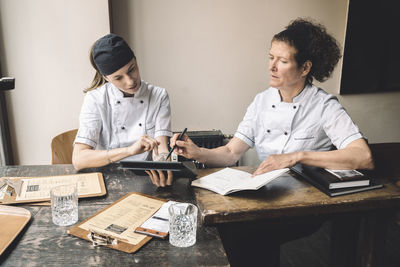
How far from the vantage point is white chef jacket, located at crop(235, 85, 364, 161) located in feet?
5.96

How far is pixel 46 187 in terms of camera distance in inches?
58.2

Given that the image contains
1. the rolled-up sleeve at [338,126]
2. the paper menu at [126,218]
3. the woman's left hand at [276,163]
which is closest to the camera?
the paper menu at [126,218]

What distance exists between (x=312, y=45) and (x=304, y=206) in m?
1.00

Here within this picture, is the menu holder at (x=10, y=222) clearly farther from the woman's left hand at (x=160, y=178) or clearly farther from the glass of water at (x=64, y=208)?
the woman's left hand at (x=160, y=178)

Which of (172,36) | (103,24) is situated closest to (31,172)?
(103,24)

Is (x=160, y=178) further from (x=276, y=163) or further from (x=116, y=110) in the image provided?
(x=116, y=110)

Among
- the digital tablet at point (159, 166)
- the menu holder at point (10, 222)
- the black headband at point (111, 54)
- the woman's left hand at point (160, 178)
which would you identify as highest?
the black headband at point (111, 54)

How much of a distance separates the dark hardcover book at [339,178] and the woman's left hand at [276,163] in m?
0.12

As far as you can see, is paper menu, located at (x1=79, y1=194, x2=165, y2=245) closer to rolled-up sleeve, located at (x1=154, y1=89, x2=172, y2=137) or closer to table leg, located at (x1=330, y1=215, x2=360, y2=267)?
rolled-up sleeve, located at (x1=154, y1=89, x2=172, y2=137)

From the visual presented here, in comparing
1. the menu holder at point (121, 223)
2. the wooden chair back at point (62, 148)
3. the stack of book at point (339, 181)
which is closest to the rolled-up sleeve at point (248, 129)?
the stack of book at point (339, 181)

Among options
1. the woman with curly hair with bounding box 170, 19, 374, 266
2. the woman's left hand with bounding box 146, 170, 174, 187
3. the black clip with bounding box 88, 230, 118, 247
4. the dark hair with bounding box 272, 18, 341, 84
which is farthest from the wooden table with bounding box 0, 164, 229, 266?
the dark hair with bounding box 272, 18, 341, 84

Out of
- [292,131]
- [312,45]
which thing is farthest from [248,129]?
[312,45]

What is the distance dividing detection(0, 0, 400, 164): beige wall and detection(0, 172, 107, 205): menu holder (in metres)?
1.27

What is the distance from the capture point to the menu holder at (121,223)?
3.40 ft
